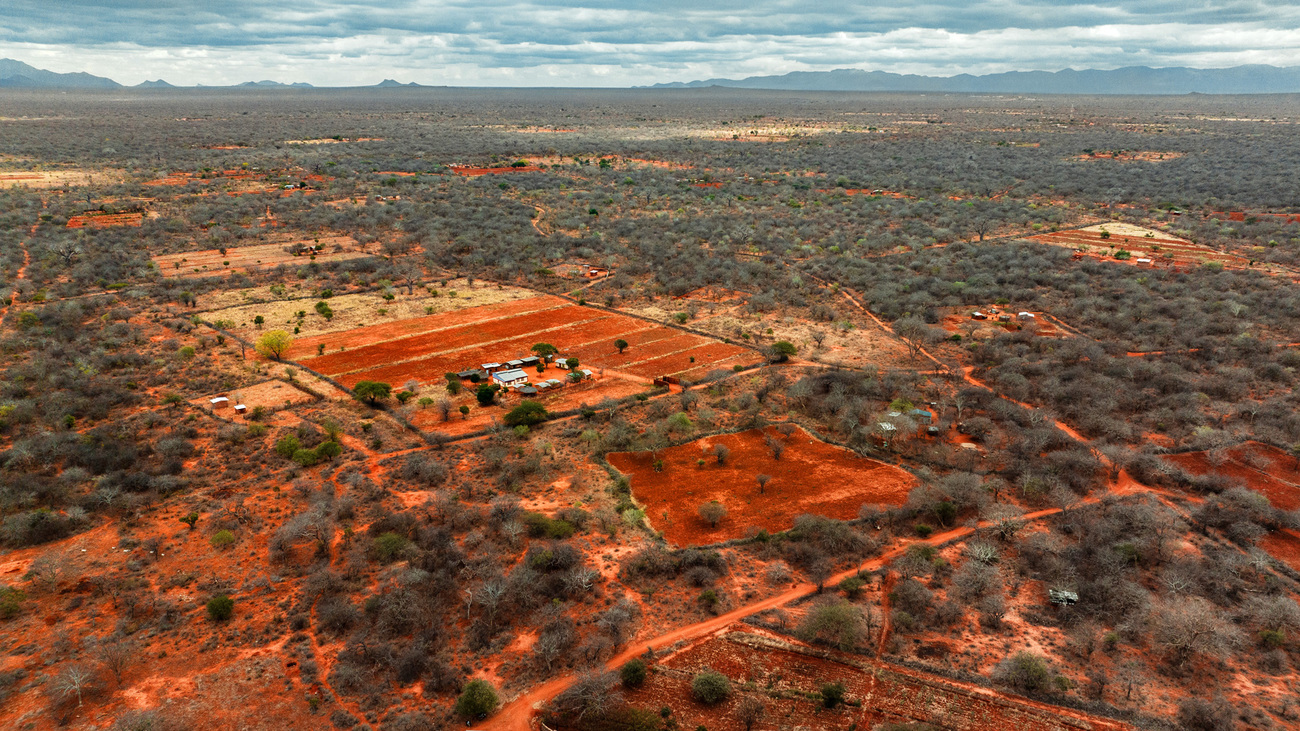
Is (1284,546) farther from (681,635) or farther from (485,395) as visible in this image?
(485,395)

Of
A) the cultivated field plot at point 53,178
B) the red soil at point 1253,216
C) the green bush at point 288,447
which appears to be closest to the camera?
the green bush at point 288,447

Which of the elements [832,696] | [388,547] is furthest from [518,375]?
[832,696]

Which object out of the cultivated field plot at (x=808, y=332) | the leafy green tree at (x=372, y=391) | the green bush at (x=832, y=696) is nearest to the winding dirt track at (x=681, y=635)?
the green bush at (x=832, y=696)

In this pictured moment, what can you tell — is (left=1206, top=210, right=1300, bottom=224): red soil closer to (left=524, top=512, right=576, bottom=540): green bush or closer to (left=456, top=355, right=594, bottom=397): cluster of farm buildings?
(left=456, top=355, right=594, bottom=397): cluster of farm buildings

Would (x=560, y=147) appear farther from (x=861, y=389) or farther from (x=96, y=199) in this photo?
(x=861, y=389)

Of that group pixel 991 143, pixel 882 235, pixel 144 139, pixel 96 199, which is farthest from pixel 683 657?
pixel 144 139

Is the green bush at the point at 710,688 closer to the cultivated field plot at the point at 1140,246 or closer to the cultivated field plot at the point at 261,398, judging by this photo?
the cultivated field plot at the point at 261,398
